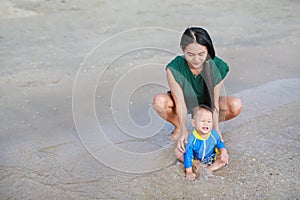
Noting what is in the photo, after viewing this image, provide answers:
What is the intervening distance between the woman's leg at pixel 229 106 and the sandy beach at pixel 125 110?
0.73 ft

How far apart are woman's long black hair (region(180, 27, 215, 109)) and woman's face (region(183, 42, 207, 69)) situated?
1.0 inches

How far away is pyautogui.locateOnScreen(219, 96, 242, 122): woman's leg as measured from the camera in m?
2.86

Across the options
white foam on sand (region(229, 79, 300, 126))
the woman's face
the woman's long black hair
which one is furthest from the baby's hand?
white foam on sand (region(229, 79, 300, 126))

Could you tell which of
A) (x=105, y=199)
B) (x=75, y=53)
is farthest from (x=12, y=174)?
(x=75, y=53)

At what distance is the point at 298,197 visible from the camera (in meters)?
2.33

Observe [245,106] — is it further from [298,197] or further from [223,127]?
[298,197]

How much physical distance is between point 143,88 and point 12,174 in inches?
73.6

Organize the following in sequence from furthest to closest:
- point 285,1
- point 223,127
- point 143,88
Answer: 1. point 285,1
2. point 143,88
3. point 223,127

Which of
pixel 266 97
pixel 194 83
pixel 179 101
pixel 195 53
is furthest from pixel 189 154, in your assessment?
pixel 266 97

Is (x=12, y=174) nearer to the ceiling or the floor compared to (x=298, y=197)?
nearer to the floor

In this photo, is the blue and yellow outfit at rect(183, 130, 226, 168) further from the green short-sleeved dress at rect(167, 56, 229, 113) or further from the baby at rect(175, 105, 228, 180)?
the green short-sleeved dress at rect(167, 56, 229, 113)

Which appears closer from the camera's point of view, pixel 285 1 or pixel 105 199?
pixel 105 199

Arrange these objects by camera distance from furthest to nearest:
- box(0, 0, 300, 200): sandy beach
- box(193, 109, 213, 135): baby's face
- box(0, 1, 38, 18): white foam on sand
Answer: box(0, 1, 38, 18): white foam on sand, box(0, 0, 300, 200): sandy beach, box(193, 109, 213, 135): baby's face

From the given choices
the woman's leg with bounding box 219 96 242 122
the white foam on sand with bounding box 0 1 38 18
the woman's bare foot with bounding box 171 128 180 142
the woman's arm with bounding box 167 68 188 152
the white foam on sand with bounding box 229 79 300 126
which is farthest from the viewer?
the white foam on sand with bounding box 0 1 38 18
